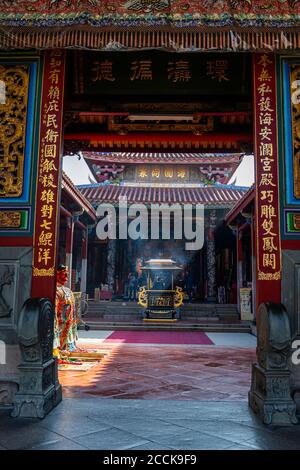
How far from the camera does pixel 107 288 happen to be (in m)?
16.4

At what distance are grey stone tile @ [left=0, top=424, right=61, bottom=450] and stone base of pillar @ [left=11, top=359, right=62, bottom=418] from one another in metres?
0.18

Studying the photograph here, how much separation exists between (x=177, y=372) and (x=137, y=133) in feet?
11.0

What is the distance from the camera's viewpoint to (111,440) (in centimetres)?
239

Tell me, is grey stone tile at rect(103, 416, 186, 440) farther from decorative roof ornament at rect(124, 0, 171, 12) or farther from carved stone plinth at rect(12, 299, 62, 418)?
decorative roof ornament at rect(124, 0, 171, 12)

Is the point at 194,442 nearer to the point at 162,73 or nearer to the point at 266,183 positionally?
the point at 266,183

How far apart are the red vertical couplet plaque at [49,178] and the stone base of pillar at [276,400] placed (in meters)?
1.87

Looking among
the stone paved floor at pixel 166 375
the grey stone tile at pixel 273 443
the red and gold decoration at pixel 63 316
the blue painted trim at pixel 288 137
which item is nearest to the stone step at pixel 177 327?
the stone paved floor at pixel 166 375

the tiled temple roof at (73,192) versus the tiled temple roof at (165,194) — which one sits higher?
the tiled temple roof at (165,194)

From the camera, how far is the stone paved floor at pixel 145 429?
2328mm

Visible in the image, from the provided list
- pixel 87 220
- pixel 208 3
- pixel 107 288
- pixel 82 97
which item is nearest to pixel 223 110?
pixel 208 3

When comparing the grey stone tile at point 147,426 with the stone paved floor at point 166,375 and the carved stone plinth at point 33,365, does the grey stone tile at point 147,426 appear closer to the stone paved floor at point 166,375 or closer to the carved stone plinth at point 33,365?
the carved stone plinth at point 33,365

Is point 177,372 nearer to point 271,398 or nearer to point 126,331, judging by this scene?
point 271,398

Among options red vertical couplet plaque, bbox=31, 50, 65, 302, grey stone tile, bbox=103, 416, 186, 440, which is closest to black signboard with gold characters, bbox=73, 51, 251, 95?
red vertical couplet plaque, bbox=31, 50, 65, 302

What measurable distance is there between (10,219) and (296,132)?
262 cm
